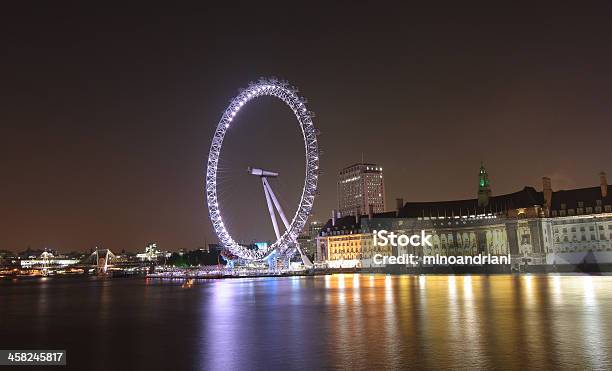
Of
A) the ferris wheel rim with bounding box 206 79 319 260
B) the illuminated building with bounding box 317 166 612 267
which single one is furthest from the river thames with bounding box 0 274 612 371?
the illuminated building with bounding box 317 166 612 267

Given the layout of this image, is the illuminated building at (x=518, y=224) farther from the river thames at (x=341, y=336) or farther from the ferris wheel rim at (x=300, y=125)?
the river thames at (x=341, y=336)

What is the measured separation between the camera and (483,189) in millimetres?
132875

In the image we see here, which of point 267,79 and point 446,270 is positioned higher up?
point 267,79

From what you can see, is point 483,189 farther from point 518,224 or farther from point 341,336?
point 341,336

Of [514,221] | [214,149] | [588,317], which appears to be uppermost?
[214,149]

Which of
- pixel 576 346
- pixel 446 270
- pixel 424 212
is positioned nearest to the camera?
pixel 576 346

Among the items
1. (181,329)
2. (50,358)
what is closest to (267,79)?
(181,329)

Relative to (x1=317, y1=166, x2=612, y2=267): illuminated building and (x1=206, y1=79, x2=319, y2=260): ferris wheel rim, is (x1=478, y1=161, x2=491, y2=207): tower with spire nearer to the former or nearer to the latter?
(x1=317, y1=166, x2=612, y2=267): illuminated building

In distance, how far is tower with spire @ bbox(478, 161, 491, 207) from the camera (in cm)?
13138

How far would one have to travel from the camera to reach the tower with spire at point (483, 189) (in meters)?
131

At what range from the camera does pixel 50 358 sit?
18422mm

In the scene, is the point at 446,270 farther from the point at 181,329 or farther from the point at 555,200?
the point at 181,329

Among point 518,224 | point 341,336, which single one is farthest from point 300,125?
point 341,336

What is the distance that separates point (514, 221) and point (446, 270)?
22663 millimetres
